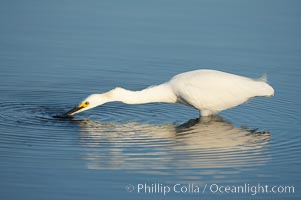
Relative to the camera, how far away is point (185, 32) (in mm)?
25766

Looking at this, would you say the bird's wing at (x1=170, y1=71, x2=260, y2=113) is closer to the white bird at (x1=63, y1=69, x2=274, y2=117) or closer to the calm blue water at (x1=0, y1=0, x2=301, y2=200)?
the white bird at (x1=63, y1=69, x2=274, y2=117)

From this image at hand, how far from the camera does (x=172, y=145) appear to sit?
1602cm

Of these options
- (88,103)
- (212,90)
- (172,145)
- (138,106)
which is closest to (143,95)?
(138,106)

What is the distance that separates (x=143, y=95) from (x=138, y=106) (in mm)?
956

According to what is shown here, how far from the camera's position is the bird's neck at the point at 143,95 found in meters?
18.5

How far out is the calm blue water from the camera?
548 inches

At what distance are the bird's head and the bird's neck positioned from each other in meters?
0.24

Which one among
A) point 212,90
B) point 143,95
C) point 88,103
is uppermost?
point 212,90

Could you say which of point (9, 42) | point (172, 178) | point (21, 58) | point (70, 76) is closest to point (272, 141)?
point (172, 178)

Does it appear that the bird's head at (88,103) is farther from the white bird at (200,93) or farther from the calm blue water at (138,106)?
the calm blue water at (138,106)

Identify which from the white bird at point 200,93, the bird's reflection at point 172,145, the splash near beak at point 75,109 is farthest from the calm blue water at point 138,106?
the white bird at point 200,93

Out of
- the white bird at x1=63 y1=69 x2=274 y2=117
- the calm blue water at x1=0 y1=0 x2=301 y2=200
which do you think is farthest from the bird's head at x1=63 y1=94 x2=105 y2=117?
the calm blue water at x1=0 y1=0 x2=301 y2=200

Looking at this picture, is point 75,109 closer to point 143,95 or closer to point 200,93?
point 143,95

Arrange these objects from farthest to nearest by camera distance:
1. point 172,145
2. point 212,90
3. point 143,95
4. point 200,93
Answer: point 143,95 → point 212,90 → point 200,93 → point 172,145
